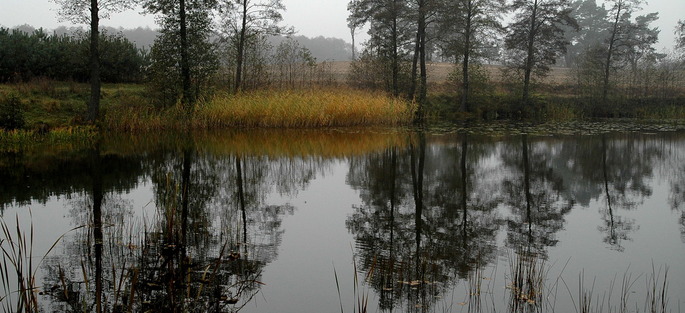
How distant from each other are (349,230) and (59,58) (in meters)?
25.3

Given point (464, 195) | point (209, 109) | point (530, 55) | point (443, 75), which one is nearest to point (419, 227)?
point (464, 195)

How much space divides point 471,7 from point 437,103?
6.33 metres

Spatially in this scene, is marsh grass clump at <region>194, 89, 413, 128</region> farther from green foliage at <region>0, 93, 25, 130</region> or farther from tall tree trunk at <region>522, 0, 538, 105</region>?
tall tree trunk at <region>522, 0, 538, 105</region>

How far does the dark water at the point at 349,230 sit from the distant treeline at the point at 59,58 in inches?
528

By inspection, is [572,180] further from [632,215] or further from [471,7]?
[471,7]

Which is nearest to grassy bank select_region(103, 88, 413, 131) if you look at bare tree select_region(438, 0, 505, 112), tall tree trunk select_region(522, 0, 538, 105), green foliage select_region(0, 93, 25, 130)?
green foliage select_region(0, 93, 25, 130)

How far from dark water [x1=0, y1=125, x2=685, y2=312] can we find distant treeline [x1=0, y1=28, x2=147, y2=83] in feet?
44.0

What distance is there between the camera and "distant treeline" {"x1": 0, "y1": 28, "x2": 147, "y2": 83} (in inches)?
1011

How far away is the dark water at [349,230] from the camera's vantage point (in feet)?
15.5

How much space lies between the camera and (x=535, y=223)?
24.8 feet

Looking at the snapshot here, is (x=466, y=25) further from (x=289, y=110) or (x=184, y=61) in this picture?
(x=184, y=61)

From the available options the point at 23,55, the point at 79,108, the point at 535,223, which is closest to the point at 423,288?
the point at 535,223

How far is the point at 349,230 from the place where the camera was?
717cm

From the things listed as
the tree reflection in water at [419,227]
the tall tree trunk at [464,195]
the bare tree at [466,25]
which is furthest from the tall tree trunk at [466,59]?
the tree reflection in water at [419,227]
